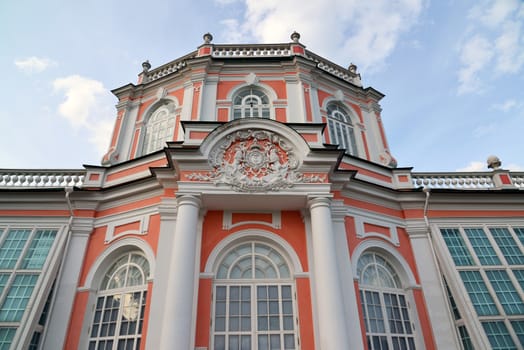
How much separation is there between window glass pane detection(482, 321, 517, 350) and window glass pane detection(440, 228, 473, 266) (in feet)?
5.62

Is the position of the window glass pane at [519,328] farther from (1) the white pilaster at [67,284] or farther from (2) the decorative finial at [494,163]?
(1) the white pilaster at [67,284]

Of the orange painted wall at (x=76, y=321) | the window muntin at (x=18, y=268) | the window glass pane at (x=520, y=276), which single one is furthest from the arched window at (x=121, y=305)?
the window glass pane at (x=520, y=276)

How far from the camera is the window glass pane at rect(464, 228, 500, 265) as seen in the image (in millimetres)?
10250

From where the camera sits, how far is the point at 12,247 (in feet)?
33.0

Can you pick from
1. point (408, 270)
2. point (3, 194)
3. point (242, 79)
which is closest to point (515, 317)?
point (408, 270)

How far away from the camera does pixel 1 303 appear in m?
8.95

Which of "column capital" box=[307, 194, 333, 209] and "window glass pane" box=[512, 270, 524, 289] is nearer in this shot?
"column capital" box=[307, 194, 333, 209]

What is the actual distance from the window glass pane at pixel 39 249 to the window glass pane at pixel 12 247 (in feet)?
0.93

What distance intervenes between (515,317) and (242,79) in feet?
36.5

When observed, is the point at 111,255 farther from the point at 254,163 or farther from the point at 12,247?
the point at 254,163

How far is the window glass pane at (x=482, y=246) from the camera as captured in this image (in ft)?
33.6

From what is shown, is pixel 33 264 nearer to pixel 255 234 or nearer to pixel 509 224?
pixel 255 234

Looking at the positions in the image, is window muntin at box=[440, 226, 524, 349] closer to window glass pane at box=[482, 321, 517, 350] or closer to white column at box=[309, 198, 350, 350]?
window glass pane at box=[482, 321, 517, 350]

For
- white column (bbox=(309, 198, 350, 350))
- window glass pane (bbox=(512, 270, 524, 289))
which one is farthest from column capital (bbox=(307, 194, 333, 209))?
window glass pane (bbox=(512, 270, 524, 289))
